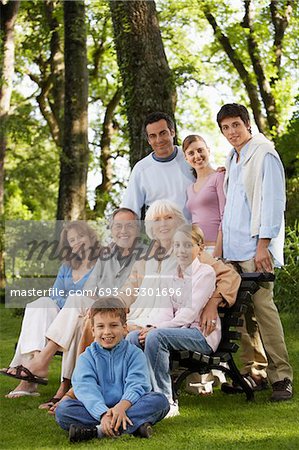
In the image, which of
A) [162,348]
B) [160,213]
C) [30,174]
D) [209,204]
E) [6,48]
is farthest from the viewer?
[30,174]

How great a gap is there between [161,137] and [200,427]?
2148 millimetres

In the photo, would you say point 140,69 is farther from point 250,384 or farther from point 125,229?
point 250,384

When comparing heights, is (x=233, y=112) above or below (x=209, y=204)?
above

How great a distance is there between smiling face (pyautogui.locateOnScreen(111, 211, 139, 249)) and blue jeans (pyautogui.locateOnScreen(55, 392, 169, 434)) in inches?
58.1

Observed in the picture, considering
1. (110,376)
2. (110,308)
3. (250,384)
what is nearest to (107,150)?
(250,384)

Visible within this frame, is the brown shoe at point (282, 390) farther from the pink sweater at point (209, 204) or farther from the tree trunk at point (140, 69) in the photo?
the tree trunk at point (140, 69)

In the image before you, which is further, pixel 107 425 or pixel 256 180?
pixel 256 180

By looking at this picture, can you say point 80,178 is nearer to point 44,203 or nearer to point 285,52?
point 285,52

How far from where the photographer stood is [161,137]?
610cm

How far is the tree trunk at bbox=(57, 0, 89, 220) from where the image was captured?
580 inches

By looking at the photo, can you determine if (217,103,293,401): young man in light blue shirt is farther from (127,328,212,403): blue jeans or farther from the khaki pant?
(127,328,212,403): blue jeans

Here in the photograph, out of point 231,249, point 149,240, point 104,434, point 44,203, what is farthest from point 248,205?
point 44,203

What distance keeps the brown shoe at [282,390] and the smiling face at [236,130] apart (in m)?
1.59

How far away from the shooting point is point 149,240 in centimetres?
596
